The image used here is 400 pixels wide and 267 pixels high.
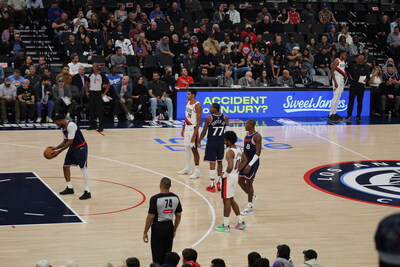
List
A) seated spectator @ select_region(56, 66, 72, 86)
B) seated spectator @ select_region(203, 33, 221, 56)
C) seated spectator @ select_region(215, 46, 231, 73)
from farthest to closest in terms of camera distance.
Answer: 1. seated spectator @ select_region(203, 33, 221, 56)
2. seated spectator @ select_region(215, 46, 231, 73)
3. seated spectator @ select_region(56, 66, 72, 86)

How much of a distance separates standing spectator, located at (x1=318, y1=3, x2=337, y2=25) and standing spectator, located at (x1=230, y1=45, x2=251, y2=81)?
5971 mm

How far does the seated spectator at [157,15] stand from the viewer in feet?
86.2

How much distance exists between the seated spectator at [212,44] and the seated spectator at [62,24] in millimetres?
5193

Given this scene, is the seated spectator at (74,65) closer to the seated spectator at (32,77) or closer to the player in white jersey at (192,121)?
the seated spectator at (32,77)

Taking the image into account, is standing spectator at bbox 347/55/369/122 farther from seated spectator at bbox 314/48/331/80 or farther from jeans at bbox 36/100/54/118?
jeans at bbox 36/100/54/118

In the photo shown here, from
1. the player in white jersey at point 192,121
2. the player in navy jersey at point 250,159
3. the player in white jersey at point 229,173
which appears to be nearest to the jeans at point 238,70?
the player in white jersey at point 192,121

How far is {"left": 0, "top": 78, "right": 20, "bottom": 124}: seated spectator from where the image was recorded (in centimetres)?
2023

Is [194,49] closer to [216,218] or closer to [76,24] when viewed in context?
[76,24]

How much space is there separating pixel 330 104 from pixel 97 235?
14895mm

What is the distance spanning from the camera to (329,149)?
17.9m

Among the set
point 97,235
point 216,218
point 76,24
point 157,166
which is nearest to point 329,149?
point 157,166

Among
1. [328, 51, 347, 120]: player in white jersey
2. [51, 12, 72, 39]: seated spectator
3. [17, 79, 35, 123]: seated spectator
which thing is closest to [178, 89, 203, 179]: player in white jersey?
[17, 79, 35, 123]: seated spectator

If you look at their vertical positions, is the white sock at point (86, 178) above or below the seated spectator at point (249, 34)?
below

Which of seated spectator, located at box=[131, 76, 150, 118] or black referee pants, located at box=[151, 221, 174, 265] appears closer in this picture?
black referee pants, located at box=[151, 221, 174, 265]
